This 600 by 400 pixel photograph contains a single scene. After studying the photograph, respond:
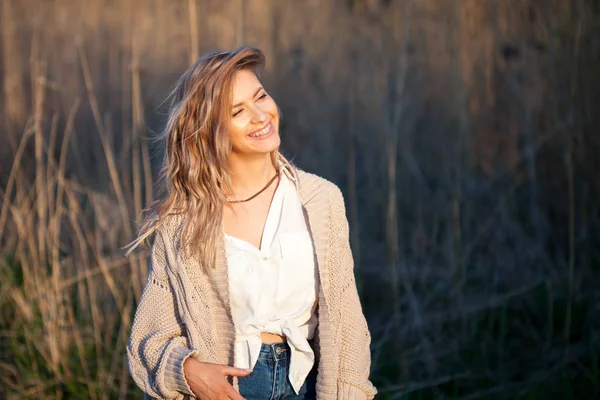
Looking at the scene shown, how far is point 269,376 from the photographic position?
199 centimetres

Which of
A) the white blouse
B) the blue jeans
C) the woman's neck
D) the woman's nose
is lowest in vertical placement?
the blue jeans

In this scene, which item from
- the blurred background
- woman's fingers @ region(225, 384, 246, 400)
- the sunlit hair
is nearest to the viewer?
woman's fingers @ region(225, 384, 246, 400)

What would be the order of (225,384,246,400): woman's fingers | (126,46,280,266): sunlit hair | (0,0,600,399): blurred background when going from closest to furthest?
(225,384,246,400): woman's fingers → (126,46,280,266): sunlit hair → (0,0,600,399): blurred background

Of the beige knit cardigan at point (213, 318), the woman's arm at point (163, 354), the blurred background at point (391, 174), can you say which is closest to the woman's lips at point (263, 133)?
the beige knit cardigan at point (213, 318)

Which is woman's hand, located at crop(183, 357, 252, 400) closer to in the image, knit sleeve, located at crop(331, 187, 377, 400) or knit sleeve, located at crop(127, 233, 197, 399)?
knit sleeve, located at crop(127, 233, 197, 399)

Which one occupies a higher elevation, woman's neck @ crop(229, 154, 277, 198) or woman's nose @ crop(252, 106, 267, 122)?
woman's nose @ crop(252, 106, 267, 122)

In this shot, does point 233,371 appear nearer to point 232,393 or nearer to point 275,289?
point 232,393

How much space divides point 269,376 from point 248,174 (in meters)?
0.49

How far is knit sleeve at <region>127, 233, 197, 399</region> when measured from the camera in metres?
2.01

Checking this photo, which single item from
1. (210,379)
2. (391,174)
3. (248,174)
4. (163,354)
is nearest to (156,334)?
(163,354)

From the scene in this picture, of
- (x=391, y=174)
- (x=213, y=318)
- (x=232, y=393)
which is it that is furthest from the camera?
(x=391, y=174)

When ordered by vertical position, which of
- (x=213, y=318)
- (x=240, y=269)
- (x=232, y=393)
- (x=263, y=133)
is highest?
(x=263, y=133)

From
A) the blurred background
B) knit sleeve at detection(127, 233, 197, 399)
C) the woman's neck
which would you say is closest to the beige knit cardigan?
knit sleeve at detection(127, 233, 197, 399)

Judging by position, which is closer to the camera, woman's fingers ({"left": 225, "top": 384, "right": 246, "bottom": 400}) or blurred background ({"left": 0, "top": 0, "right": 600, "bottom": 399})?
woman's fingers ({"left": 225, "top": 384, "right": 246, "bottom": 400})
